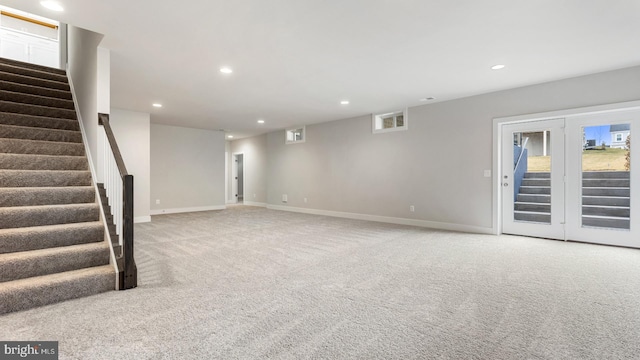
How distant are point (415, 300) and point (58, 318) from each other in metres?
2.73

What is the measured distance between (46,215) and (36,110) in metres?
2.17

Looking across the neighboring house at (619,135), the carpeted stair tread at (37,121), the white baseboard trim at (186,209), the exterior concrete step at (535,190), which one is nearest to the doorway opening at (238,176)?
the white baseboard trim at (186,209)

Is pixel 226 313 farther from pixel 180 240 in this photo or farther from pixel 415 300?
pixel 180 240

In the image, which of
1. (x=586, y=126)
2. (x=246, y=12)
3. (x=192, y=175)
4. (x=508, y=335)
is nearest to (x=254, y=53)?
(x=246, y=12)

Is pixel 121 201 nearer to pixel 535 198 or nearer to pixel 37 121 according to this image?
pixel 37 121

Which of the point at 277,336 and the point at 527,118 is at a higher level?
the point at 527,118

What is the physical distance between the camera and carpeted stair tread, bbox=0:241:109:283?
241 cm

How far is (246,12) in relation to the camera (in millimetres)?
2705

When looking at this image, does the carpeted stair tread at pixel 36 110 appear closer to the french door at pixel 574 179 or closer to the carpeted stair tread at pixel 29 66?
the carpeted stair tread at pixel 29 66

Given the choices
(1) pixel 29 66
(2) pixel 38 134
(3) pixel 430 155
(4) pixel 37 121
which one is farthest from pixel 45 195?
(3) pixel 430 155

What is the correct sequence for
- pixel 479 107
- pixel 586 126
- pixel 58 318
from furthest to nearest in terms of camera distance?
pixel 479 107 < pixel 586 126 < pixel 58 318

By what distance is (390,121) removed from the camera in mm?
6941

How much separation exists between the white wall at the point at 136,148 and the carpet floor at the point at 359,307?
3056mm

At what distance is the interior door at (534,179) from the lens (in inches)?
189
